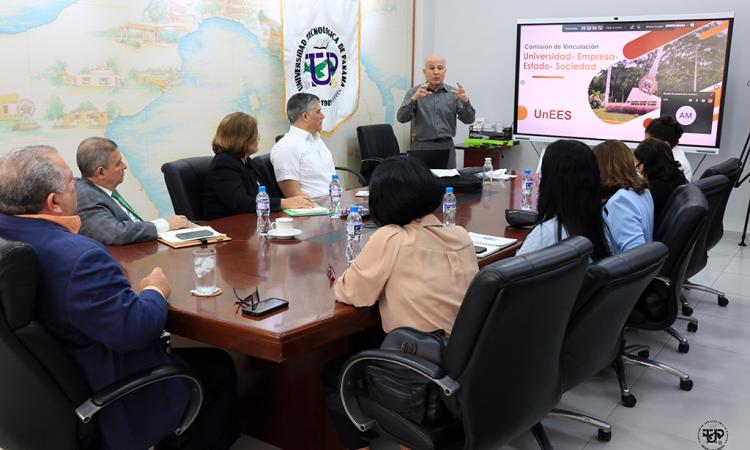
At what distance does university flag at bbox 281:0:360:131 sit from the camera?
229 inches

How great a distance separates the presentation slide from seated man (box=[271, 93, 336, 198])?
324cm

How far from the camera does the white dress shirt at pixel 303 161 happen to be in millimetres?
4191

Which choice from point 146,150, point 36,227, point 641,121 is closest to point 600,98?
point 641,121

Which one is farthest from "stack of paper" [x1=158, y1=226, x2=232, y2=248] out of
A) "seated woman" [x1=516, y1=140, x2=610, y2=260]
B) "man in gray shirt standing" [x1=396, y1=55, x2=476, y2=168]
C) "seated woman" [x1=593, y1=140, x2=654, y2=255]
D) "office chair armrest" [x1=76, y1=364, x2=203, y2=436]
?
"man in gray shirt standing" [x1=396, y1=55, x2=476, y2=168]

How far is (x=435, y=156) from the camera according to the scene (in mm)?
5789

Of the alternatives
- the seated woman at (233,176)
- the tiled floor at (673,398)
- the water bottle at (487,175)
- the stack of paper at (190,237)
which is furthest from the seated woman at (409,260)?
the water bottle at (487,175)

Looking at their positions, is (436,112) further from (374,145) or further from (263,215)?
(263,215)

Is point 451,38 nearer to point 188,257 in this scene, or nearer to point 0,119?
point 0,119

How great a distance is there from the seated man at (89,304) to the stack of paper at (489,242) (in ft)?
4.27

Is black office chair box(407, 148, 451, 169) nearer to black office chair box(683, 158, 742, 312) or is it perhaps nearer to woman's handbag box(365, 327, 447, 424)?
black office chair box(683, 158, 742, 312)

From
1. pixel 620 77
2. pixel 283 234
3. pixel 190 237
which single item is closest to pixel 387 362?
pixel 283 234

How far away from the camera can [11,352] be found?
1.66 meters

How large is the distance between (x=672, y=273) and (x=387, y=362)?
64.9 inches

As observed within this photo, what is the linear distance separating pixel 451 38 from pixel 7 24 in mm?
4819
